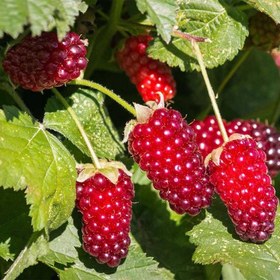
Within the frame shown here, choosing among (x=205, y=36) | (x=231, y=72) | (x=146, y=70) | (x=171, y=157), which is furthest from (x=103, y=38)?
(x=171, y=157)

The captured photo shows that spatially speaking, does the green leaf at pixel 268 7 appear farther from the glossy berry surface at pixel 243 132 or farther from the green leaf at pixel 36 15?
the green leaf at pixel 36 15

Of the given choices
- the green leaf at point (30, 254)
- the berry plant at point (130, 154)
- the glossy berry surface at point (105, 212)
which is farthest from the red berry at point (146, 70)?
the green leaf at point (30, 254)

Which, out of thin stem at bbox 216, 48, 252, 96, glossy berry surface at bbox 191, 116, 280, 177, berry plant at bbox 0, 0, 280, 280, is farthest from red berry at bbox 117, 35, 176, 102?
thin stem at bbox 216, 48, 252, 96

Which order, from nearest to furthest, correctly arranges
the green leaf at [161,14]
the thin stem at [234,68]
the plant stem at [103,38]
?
the green leaf at [161,14] < the plant stem at [103,38] < the thin stem at [234,68]

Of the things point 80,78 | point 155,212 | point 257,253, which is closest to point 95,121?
Result: point 80,78

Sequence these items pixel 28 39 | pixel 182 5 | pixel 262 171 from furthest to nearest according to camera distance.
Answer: pixel 182 5 < pixel 262 171 < pixel 28 39

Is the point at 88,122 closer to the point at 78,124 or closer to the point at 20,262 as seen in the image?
the point at 78,124

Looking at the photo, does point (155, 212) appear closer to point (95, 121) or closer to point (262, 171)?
point (95, 121)
